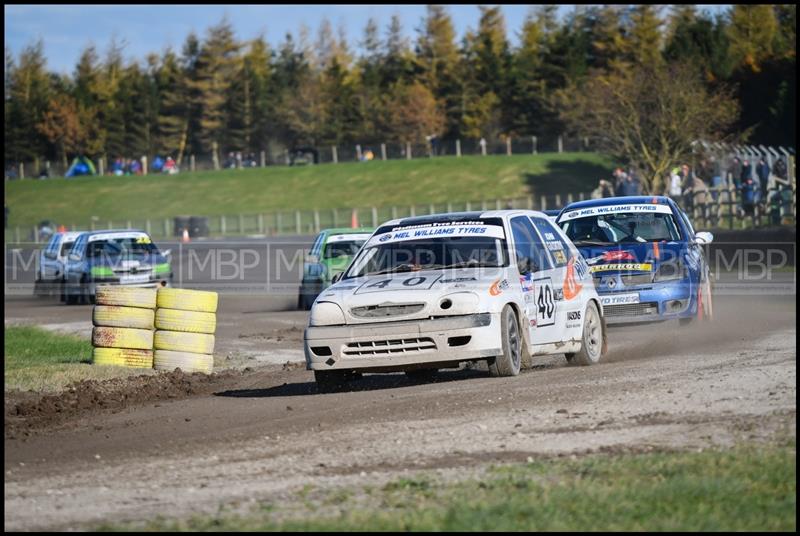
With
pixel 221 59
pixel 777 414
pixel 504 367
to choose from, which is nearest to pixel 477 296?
pixel 504 367

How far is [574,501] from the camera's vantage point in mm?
6094

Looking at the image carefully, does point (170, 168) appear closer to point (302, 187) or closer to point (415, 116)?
point (302, 187)

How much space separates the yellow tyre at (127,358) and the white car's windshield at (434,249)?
352 cm

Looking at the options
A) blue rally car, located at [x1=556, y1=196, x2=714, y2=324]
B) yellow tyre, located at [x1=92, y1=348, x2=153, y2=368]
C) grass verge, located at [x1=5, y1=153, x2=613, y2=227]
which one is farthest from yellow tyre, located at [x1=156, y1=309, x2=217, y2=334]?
grass verge, located at [x1=5, y1=153, x2=613, y2=227]

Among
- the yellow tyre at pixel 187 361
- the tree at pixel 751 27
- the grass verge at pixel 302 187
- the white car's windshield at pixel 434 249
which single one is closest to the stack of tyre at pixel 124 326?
the yellow tyre at pixel 187 361

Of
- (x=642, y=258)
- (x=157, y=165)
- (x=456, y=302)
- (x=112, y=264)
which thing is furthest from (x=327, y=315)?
(x=157, y=165)

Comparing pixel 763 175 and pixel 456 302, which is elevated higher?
pixel 763 175

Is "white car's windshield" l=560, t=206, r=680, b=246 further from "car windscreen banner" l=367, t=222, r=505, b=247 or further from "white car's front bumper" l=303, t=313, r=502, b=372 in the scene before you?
"white car's front bumper" l=303, t=313, r=502, b=372

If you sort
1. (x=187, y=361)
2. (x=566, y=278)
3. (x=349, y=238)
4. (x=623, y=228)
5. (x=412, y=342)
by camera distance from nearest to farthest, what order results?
1. (x=412, y=342)
2. (x=566, y=278)
3. (x=187, y=361)
4. (x=623, y=228)
5. (x=349, y=238)

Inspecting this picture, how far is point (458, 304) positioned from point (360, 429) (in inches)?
98.7

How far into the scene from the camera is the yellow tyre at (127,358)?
14.5 m

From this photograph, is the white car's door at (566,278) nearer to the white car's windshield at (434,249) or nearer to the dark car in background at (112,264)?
the white car's windshield at (434,249)

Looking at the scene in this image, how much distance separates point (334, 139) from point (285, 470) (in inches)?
4003

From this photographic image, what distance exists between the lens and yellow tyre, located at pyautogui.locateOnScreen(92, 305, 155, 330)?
560 inches
